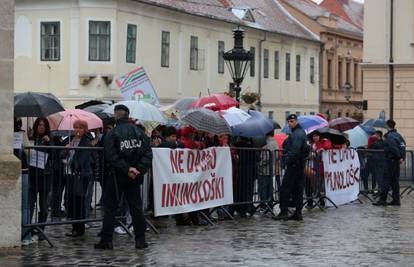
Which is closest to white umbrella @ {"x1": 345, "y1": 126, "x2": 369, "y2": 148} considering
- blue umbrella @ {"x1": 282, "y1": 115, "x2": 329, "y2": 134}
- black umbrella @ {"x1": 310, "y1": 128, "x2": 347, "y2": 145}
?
black umbrella @ {"x1": 310, "y1": 128, "x2": 347, "y2": 145}

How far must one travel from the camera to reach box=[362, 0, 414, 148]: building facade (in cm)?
3872

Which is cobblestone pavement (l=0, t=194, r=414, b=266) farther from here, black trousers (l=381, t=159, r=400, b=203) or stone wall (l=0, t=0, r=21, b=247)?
black trousers (l=381, t=159, r=400, b=203)

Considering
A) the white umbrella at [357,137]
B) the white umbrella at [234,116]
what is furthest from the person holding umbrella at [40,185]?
the white umbrella at [357,137]

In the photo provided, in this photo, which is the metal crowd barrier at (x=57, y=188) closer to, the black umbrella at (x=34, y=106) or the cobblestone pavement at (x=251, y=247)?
the cobblestone pavement at (x=251, y=247)

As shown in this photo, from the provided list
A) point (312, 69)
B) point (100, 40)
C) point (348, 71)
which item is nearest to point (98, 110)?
point (100, 40)

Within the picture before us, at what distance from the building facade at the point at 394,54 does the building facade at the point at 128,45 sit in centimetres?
935

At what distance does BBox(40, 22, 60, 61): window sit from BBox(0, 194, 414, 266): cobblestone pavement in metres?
27.6

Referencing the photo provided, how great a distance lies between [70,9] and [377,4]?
13.2 m

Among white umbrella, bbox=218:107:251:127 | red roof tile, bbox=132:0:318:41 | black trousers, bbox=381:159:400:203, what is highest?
red roof tile, bbox=132:0:318:41

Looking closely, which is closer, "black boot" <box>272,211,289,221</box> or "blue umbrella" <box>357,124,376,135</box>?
"black boot" <box>272,211,289,221</box>

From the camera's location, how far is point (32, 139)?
14.9 m

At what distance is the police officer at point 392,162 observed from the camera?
2078cm

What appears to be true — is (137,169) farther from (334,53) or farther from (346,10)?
(346,10)

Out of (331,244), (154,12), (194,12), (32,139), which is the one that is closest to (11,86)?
(32,139)
